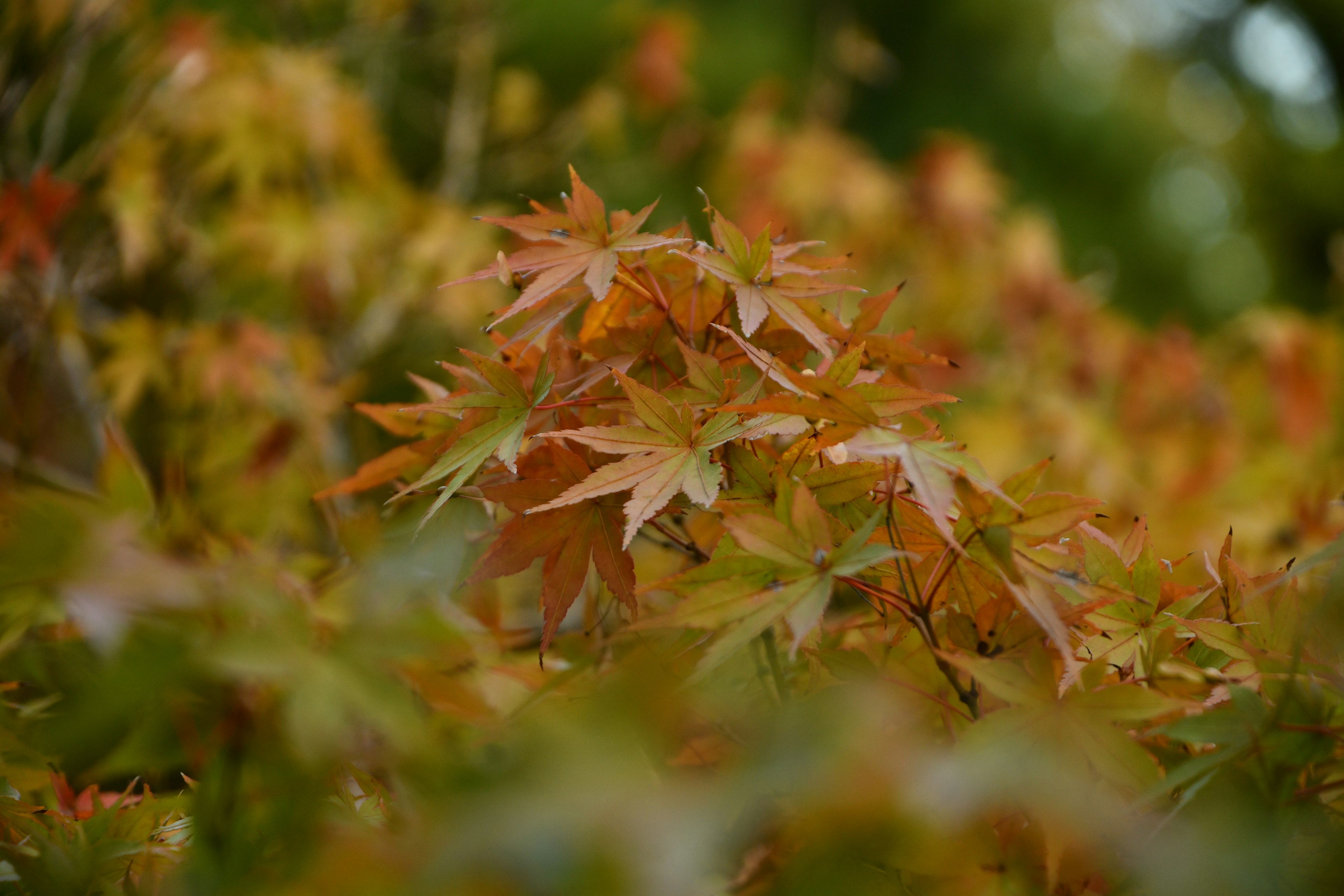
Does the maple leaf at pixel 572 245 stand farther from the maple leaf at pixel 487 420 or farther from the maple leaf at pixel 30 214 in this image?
the maple leaf at pixel 30 214

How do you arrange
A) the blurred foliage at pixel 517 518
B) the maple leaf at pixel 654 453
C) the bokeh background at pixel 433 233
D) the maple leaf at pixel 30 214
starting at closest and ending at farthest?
the blurred foliage at pixel 517 518, the maple leaf at pixel 654 453, the maple leaf at pixel 30 214, the bokeh background at pixel 433 233

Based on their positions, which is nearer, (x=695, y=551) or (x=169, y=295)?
(x=695, y=551)

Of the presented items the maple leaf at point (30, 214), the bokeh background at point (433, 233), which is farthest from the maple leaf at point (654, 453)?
the maple leaf at point (30, 214)

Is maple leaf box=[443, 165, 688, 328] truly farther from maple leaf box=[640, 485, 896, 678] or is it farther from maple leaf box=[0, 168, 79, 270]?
maple leaf box=[0, 168, 79, 270]

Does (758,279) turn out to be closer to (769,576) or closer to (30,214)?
(769,576)

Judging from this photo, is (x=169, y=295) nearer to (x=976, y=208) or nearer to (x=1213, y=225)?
(x=976, y=208)

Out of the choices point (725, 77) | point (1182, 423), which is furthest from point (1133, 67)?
point (1182, 423)
